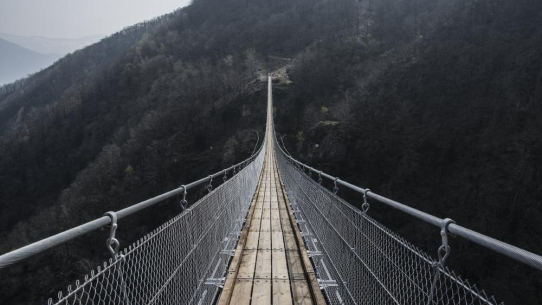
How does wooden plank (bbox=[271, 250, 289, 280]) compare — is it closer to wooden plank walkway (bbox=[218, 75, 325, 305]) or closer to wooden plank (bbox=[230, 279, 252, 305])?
wooden plank walkway (bbox=[218, 75, 325, 305])

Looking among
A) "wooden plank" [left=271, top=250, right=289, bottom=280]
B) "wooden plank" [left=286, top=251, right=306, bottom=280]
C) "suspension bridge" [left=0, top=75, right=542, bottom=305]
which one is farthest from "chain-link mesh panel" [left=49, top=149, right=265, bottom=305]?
"wooden plank" [left=286, top=251, right=306, bottom=280]

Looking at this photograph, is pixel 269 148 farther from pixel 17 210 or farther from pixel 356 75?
pixel 17 210

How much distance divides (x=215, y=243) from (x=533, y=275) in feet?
86.5

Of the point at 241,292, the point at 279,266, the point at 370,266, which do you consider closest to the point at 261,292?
the point at 241,292

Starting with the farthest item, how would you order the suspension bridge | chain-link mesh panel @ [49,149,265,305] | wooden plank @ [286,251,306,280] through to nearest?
wooden plank @ [286,251,306,280] → chain-link mesh panel @ [49,149,265,305] → the suspension bridge

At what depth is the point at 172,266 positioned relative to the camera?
2.42m

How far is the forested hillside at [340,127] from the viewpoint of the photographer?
91.1 feet

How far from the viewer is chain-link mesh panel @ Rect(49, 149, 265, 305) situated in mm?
1570

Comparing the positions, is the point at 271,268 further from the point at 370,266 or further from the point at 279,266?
the point at 370,266

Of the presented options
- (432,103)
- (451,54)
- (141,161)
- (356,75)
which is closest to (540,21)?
(451,54)

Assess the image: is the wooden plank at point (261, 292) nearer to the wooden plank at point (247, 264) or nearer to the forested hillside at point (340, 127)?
the wooden plank at point (247, 264)

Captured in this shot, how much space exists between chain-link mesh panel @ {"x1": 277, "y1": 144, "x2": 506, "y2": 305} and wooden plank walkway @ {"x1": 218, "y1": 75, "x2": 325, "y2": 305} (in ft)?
0.77

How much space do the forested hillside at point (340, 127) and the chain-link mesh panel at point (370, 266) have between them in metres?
24.0

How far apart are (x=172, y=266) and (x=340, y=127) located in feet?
113
